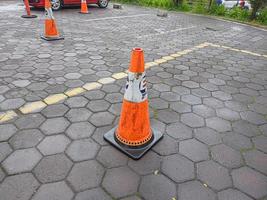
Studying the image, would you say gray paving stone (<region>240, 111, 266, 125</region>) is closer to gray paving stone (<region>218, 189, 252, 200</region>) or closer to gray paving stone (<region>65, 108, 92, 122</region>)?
gray paving stone (<region>218, 189, 252, 200</region>)

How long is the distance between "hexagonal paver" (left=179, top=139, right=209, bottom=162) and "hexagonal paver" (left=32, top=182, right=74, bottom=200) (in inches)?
49.9

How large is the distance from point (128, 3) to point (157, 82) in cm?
1296

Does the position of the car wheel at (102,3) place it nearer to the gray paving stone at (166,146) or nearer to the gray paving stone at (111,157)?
the gray paving stone at (166,146)

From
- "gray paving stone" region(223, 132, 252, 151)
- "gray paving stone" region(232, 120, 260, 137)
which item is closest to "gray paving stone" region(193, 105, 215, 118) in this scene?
"gray paving stone" region(232, 120, 260, 137)

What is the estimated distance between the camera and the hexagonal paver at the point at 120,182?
221 cm

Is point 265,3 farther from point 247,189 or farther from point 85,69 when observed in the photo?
point 247,189

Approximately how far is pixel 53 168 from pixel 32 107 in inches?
51.0

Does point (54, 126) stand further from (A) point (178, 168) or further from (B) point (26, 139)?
(A) point (178, 168)

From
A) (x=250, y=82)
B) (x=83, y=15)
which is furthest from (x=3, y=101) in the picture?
(x=83, y=15)

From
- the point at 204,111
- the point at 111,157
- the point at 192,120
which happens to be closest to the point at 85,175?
the point at 111,157

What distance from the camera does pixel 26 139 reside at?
2779 millimetres

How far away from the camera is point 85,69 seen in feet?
15.7

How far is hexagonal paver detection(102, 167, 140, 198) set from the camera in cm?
221

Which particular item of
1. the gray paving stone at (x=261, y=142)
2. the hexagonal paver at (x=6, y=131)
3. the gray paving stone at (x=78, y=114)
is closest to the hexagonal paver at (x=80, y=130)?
the gray paving stone at (x=78, y=114)
